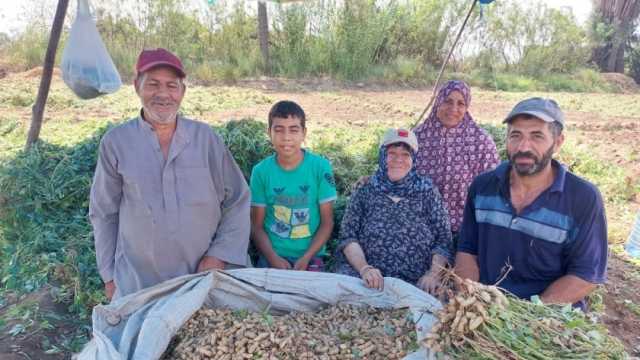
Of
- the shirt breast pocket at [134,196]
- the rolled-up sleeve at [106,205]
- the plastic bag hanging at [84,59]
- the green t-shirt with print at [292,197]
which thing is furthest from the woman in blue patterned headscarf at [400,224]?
the plastic bag hanging at [84,59]

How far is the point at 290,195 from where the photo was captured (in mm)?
2846

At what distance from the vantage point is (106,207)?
239 centimetres

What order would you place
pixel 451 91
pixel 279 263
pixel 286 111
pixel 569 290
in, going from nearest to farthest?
pixel 569 290
pixel 286 111
pixel 279 263
pixel 451 91

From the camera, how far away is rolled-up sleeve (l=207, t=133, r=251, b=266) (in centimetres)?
255

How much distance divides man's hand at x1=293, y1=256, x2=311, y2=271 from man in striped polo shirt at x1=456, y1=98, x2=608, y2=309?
0.93 meters

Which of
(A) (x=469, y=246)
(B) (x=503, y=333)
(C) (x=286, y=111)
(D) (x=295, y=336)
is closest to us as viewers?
(B) (x=503, y=333)

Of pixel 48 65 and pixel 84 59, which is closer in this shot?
pixel 84 59

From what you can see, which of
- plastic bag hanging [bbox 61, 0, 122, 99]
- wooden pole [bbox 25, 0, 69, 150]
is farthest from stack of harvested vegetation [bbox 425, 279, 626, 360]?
wooden pole [bbox 25, 0, 69, 150]

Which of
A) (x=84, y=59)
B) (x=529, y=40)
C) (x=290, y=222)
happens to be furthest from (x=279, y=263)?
(x=529, y=40)

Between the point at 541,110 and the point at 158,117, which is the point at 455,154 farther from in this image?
the point at 158,117

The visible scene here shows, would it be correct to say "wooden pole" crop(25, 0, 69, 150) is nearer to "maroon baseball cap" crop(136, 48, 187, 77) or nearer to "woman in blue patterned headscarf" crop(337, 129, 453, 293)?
"maroon baseball cap" crop(136, 48, 187, 77)

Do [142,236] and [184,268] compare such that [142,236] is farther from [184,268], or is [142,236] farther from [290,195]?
[290,195]

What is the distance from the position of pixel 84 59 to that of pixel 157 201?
6.19 ft

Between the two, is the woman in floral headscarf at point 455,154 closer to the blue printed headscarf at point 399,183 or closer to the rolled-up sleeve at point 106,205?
the blue printed headscarf at point 399,183
